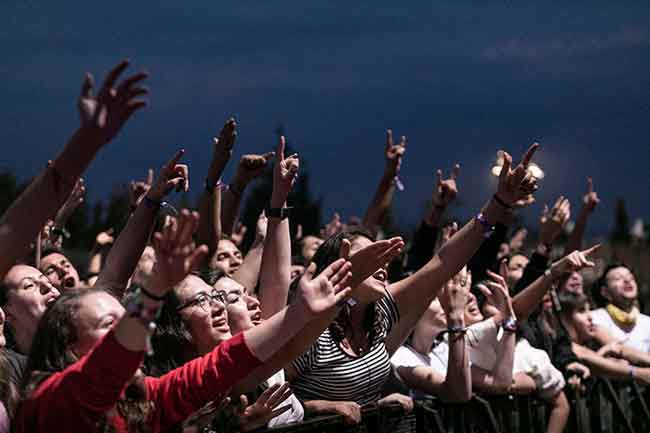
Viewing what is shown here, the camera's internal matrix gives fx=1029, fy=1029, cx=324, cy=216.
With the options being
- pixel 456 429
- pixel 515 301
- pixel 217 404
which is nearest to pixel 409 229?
pixel 515 301

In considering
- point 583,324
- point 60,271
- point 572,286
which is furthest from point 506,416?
point 60,271

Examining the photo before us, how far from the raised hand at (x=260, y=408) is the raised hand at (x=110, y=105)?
132 cm

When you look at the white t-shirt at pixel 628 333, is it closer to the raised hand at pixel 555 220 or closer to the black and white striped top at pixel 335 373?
the raised hand at pixel 555 220

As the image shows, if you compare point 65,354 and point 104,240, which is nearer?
point 65,354

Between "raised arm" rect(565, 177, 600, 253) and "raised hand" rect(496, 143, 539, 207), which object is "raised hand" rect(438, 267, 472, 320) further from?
"raised arm" rect(565, 177, 600, 253)

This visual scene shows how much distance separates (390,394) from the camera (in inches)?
204

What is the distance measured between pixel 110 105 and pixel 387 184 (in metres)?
4.29

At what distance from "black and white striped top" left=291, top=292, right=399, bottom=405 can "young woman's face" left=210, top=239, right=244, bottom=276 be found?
1.22 metres

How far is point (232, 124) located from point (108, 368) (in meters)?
2.71

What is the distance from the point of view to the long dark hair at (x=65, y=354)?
3.15 metres

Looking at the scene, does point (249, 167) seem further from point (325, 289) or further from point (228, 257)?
point (325, 289)

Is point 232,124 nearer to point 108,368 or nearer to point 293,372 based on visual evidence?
point 293,372

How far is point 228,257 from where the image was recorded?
19.0 ft

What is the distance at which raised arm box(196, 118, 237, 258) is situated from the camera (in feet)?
17.5
